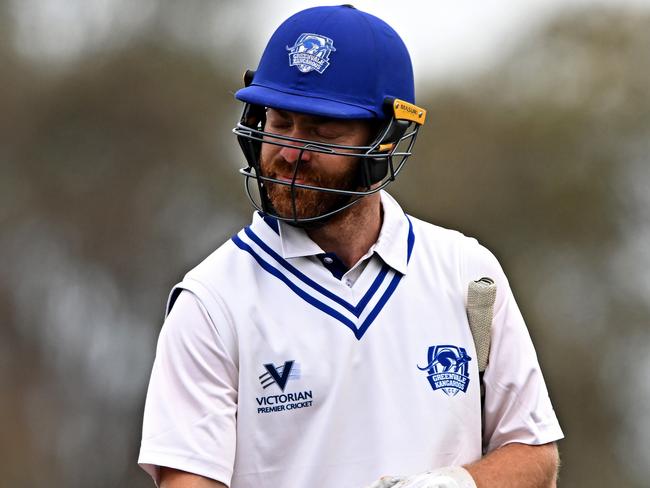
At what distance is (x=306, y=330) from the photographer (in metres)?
2.88

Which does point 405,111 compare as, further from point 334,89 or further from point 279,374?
point 279,374

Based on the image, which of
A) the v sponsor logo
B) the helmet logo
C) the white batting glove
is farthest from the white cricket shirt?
the helmet logo

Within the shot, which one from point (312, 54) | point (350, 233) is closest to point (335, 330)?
point (350, 233)

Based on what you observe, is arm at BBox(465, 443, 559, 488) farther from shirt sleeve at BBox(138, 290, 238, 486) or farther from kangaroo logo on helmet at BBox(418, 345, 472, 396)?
shirt sleeve at BBox(138, 290, 238, 486)

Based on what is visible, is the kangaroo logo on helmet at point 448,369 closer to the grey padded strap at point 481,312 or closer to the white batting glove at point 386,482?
the grey padded strap at point 481,312

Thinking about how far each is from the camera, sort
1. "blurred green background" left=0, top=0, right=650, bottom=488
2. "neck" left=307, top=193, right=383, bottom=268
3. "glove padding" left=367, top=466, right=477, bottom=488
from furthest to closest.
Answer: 1. "blurred green background" left=0, top=0, right=650, bottom=488
2. "neck" left=307, top=193, right=383, bottom=268
3. "glove padding" left=367, top=466, right=477, bottom=488

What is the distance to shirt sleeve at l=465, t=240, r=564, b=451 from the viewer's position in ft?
9.91

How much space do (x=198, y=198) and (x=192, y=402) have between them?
6.15m

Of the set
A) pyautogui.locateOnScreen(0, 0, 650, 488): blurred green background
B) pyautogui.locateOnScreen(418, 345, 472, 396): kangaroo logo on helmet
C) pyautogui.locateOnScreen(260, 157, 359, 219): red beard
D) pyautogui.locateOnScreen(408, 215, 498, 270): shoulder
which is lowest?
pyautogui.locateOnScreen(0, 0, 650, 488): blurred green background

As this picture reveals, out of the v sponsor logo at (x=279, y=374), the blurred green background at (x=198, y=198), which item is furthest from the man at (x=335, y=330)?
the blurred green background at (x=198, y=198)

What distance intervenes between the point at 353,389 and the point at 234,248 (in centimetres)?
43

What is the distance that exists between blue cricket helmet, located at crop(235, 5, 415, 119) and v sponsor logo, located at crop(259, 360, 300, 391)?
569mm

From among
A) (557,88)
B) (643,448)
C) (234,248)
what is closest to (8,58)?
(557,88)

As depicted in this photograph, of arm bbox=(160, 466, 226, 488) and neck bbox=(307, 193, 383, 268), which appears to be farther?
neck bbox=(307, 193, 383, 268)
